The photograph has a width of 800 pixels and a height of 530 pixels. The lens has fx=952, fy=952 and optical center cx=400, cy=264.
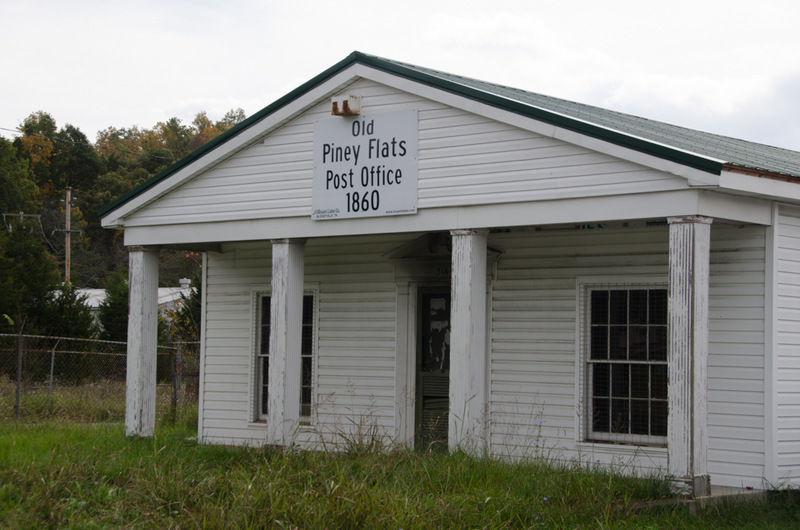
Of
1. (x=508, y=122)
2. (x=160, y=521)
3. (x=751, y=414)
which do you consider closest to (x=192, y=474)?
(x=160, y=521)

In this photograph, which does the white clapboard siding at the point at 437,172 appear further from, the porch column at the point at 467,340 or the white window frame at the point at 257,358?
the white window frame at the point at 257,358

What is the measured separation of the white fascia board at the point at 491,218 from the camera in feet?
30.0

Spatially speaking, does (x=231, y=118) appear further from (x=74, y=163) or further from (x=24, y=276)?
(x=24, y=276)

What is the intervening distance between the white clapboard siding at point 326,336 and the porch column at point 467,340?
2282 millimetres

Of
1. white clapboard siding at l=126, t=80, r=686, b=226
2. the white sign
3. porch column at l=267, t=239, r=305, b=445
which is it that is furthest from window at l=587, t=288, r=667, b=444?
porch column at l=267, t=239, r=305, b=445

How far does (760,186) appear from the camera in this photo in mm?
9289

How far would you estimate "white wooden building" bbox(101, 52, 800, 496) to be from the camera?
948 cm

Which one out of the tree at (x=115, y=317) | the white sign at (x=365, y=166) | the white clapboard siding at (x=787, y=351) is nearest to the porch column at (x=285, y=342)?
the white sign at (x=365, y=166)

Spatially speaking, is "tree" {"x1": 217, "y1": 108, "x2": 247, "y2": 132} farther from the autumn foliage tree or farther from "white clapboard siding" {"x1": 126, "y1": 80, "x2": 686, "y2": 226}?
"white clapboard siding" {"x1": 126, "y1": 80, "x2": 686, "y2": 226}

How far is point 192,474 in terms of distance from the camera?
8.71 meters

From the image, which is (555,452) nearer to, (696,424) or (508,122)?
(696,424)

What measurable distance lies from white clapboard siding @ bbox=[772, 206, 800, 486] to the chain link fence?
10758 mm

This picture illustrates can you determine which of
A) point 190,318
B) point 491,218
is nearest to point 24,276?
point 190,318

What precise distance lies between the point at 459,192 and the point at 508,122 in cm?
95
